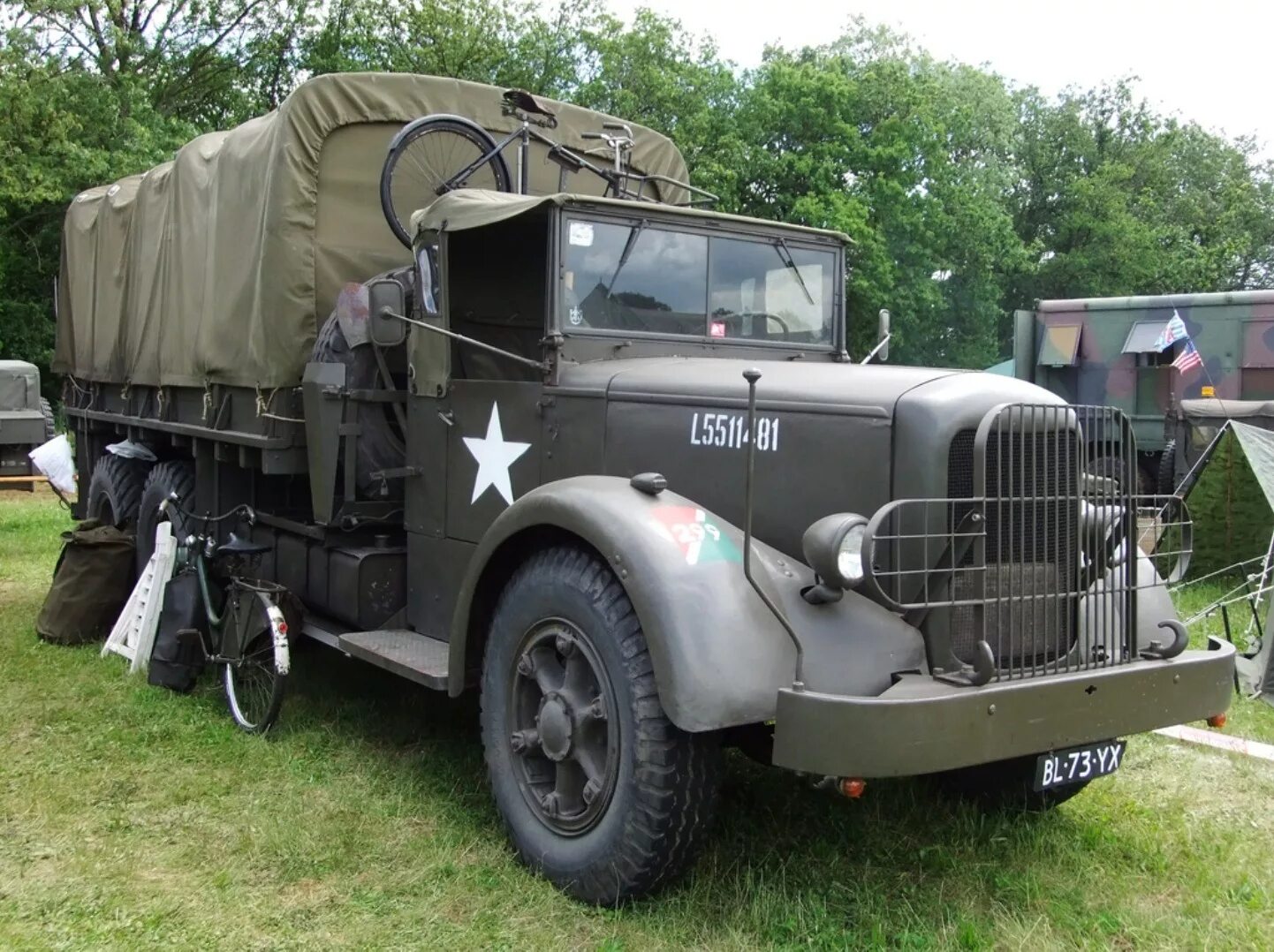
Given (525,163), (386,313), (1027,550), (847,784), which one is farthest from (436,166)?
(847,784)

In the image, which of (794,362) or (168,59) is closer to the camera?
(794,362)

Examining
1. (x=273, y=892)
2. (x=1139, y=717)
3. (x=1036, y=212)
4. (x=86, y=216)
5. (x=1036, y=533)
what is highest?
(x=1036, y=212)

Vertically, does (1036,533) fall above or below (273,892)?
above

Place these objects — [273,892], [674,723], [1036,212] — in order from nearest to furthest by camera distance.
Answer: [674,723]
[273,892]
[1036,212]

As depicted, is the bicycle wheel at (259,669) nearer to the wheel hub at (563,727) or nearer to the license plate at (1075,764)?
the wheel hub at (563,727)

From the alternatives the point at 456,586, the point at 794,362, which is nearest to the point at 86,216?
the point at 456,586

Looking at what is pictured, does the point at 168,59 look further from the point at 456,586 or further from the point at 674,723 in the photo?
the point at 674,723

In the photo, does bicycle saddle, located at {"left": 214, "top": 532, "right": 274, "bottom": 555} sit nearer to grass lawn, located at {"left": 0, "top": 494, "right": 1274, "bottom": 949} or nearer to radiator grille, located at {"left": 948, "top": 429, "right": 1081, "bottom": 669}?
grass lawn, located at {"left": 0, "top": 494, "right": 1274, "bottom": 949}

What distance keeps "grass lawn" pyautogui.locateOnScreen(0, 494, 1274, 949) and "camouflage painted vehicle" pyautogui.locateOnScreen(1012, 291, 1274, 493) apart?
7869 mm

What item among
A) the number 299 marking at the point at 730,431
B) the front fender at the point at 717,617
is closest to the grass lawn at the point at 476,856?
the front fender at the point at 717,617

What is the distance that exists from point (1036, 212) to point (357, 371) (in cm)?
3274

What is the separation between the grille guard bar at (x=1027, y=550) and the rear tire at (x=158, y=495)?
15.2 ft

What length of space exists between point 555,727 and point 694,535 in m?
0.76

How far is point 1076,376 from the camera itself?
546 inches
